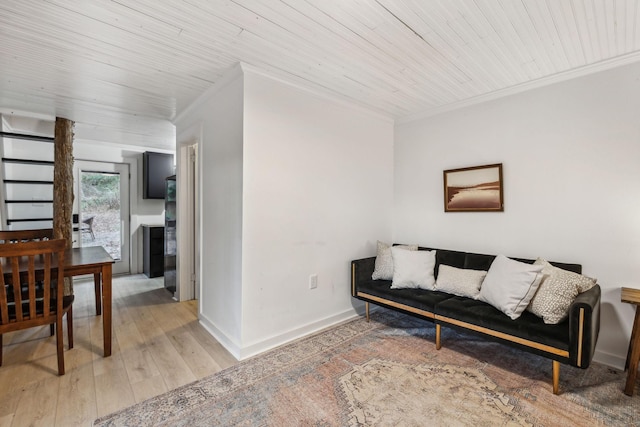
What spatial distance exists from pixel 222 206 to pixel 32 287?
1376 mm

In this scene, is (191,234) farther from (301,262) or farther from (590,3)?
(590,3)

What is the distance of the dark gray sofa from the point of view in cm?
178

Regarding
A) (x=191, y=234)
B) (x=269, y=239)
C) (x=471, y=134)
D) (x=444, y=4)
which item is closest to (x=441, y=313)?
(x=269, y=239)

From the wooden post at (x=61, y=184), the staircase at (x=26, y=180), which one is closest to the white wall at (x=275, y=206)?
the wooden post at (x=61, y=184)

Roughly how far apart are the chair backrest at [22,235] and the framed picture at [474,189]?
4.35 meters

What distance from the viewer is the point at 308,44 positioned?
1.99m

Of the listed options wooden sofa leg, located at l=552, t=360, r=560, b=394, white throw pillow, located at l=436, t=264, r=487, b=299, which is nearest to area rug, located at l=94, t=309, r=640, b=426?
wooden sofa leg, located at l=552, t=360, r=560, b=394

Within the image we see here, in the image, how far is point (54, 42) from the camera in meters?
1.96

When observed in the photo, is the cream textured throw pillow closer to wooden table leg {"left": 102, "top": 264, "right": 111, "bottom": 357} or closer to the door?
wooden table leg {"left": 102, "top": 264, "right": 111, "bottom": 357}

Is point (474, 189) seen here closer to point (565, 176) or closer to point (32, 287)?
point (565, 176)

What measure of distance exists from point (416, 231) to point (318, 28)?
8.16 feet

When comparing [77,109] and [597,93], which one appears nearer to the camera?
[597,93]

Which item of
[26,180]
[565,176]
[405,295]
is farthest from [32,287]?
[565,176]

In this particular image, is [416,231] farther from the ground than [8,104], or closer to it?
closer to it
